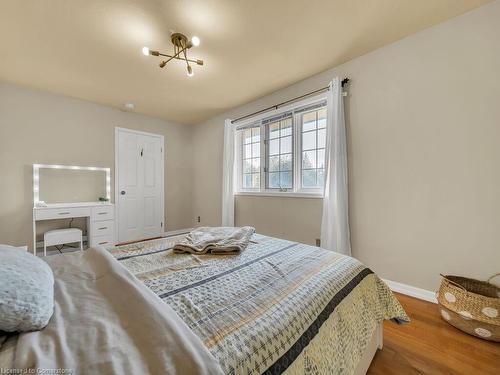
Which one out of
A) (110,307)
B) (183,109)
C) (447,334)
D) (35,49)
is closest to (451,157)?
(447,334)

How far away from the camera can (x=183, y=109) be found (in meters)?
3.87

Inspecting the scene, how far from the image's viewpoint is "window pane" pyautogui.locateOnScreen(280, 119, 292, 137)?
9.87ft

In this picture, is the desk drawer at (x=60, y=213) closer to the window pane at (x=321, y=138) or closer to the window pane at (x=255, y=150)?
the window pane at (x=255, y=150)

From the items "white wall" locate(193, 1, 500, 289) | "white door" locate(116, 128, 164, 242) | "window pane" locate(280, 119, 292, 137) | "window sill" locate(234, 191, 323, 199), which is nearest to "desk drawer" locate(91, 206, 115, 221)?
"white door" locate(116, 128, 164, 242)

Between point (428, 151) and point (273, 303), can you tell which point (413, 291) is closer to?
point (428, 151)

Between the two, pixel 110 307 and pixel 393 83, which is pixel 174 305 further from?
pixel 393 83

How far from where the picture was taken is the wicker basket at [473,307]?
145 cm

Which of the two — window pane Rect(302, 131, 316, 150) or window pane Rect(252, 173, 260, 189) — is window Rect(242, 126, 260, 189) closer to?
window pane Rect(252, 173, 260, 189)

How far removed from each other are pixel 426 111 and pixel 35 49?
3909 mm

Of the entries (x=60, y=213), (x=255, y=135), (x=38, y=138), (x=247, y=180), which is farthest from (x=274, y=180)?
(x=38, y=138)

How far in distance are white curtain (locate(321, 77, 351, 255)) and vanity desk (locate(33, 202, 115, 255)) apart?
10.7 feet

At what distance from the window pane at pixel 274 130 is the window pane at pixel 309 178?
75 cm

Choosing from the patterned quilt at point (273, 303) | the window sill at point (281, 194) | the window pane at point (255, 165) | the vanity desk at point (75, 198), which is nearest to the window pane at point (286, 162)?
the window sill at point (281, 194)

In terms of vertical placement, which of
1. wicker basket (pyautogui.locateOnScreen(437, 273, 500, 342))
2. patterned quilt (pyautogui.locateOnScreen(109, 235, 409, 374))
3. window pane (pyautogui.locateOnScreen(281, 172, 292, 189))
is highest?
window pane (pyautogui.locateOnScreen(281, 172, 292, 189))
